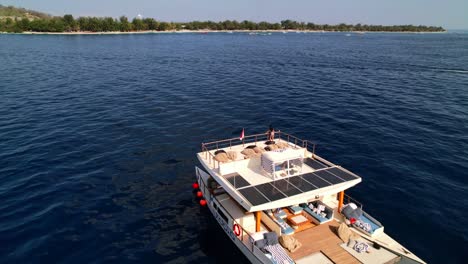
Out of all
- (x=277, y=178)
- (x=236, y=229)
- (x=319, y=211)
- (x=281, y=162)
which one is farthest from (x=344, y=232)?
(x=236, y=229)

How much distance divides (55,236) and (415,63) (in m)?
110

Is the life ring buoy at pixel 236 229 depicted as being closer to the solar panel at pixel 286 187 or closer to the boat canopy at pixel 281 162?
the solar panel at pixel 286 187

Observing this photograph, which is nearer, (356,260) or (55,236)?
(356,260)

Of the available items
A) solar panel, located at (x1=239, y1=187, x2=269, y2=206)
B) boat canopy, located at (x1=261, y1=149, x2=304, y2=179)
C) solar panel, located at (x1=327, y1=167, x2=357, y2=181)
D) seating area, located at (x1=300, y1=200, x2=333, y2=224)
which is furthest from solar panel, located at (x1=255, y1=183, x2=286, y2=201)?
solar panel, located at (x1=327, y1=167, x2=357, y2=181)

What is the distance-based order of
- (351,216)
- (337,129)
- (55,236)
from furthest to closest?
(337,129) < (55,236) < (351,216)

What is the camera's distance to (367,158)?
1396 inches

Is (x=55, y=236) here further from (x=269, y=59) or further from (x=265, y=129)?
(x=269, y=59)

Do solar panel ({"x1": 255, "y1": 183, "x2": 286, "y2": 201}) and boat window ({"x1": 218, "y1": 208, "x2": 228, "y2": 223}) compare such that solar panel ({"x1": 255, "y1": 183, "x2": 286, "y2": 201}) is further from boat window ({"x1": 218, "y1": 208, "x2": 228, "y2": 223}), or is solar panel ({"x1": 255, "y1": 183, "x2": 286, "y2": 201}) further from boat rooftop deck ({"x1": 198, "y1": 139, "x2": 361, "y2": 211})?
boat window ({"x1": 218, "y1": 208, "x2": 228, "y2": 223})

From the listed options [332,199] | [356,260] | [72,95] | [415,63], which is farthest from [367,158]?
[415,63]

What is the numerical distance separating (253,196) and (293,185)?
3.15 meters

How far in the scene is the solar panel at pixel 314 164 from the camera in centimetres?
2320

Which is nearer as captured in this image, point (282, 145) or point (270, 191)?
point (270, 191)

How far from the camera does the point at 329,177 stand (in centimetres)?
2145

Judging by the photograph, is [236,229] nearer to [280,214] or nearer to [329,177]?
[280,214]
